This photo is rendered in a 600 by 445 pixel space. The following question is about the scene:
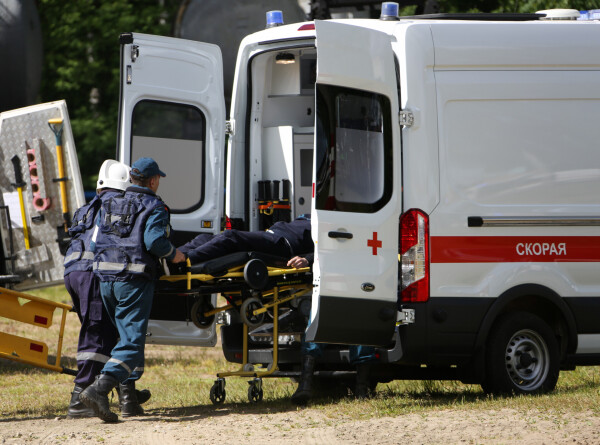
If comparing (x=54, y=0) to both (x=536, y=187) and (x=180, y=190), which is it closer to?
(x=180, y=190)

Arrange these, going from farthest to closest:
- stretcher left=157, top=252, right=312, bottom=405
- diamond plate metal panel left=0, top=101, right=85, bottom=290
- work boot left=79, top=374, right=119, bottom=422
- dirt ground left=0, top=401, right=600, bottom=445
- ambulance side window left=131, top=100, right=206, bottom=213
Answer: diamond plate metal panel left=0, top=101, right=85, bottom=290, ambulance side window left=131, top=100, right=206, bottom=213, stretcher left=157, top=252, right=312, bottom=405, work boot left=79, top=374, right=119, bottom=422, dirt ground left=0, top=401, right=600, bottom=445

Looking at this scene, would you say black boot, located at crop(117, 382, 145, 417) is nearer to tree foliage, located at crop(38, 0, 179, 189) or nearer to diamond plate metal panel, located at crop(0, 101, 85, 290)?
diamond plate metal panel, located at crop(0, 101, 85, 290)

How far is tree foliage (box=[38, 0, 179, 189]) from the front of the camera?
26125 mm

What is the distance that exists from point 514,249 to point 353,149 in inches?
50.4

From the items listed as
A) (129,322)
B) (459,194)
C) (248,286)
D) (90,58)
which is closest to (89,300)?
(129,322)

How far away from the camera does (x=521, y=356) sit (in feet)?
25.9

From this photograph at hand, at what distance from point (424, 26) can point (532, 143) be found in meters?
1.09

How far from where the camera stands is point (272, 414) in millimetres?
7672

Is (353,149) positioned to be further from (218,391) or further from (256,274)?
(218,391)

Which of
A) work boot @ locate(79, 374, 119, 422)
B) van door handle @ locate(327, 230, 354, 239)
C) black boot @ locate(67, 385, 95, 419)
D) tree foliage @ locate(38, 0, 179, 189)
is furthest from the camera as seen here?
tree foliage @ locate(38, 0, 179, 189)

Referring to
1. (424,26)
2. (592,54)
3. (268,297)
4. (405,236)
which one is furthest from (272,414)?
(592,54)

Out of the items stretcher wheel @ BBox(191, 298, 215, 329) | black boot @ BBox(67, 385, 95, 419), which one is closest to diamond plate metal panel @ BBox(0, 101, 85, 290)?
stretcher wheel @ BBox(191, 298, 215, 329)

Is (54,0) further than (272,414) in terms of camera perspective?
Yes

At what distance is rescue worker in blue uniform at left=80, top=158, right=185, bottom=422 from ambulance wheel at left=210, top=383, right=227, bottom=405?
0.78 meters
